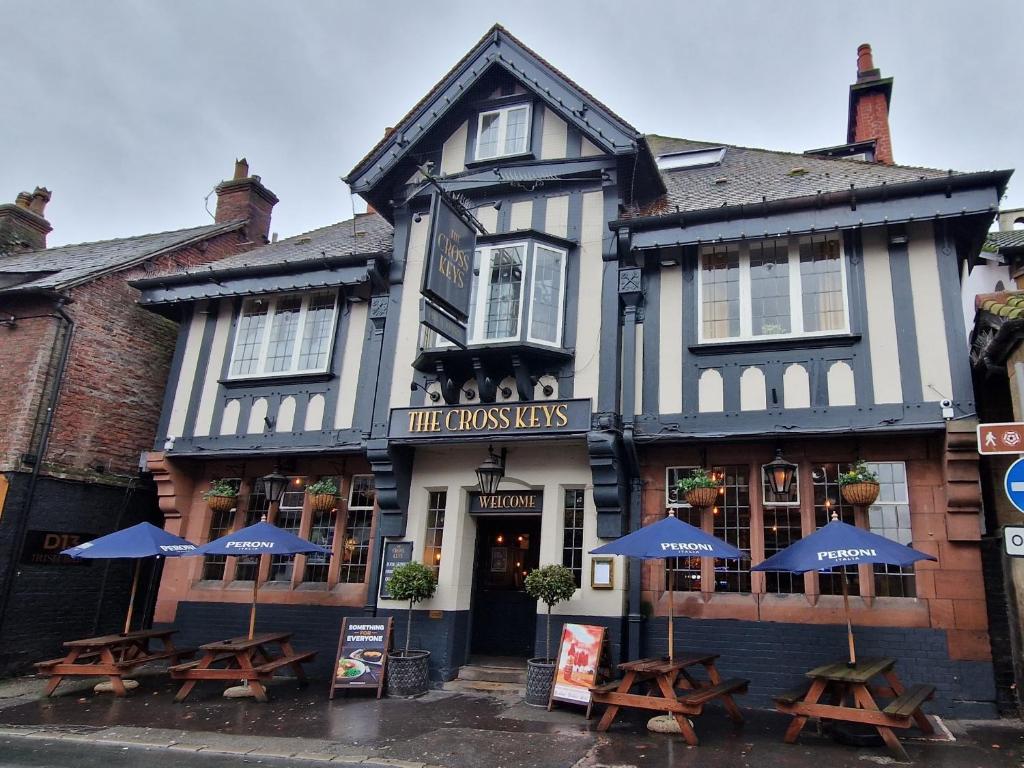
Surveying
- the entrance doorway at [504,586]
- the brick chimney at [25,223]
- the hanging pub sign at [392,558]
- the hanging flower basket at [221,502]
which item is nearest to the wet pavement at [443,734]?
the hanging pub sign at [392,558]

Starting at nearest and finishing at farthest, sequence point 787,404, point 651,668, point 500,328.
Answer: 1. point 651,668
2. point 787,404
3. point 500,328

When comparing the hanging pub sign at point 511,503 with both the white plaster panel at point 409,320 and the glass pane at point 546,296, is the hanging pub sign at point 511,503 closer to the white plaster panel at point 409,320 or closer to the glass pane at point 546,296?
the white plaster panel at point 409,320

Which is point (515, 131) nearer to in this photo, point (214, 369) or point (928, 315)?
point (214, 369)

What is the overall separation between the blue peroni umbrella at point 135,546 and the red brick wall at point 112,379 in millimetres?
3313

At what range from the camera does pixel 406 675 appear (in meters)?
10.7

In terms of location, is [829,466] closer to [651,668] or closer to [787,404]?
[787,404]

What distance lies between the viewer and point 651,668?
27.3 feet

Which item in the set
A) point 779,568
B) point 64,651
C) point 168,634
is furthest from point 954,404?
point 64,651

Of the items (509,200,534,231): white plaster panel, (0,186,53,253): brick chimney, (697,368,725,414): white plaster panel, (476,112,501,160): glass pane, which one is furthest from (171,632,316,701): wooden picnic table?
(0,186,53,253): brick chimney

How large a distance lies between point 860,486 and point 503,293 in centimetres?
628

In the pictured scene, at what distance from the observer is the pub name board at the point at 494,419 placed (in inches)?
443

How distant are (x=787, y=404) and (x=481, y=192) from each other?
670 centimetres

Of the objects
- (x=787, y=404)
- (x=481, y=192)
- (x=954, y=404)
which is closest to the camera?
(x=954, y=404)

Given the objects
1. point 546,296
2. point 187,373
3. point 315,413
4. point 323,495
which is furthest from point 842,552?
point 187,373
